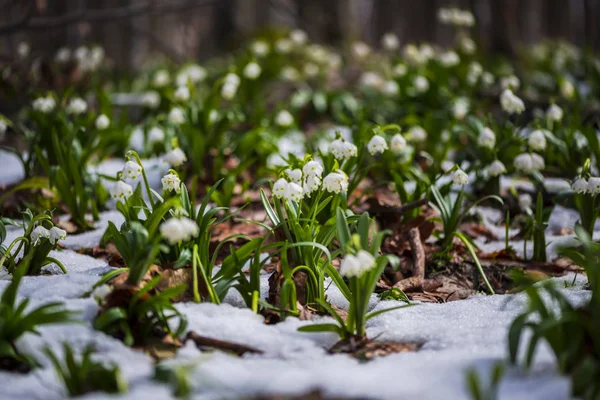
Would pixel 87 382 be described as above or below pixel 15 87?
below

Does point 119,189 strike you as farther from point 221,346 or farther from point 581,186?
point 581,186

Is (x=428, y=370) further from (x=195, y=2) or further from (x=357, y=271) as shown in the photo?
(x=195, y=2)

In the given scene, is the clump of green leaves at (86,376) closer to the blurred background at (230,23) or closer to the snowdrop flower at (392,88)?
the blurred background at (230,23)

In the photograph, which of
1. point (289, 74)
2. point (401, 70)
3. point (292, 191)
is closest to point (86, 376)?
point (292, 191)

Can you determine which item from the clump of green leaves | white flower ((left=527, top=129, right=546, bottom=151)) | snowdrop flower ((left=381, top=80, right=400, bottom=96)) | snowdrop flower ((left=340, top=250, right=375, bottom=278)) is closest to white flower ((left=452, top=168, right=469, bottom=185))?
white flower ((left=527, top=129, right=546, bottom=151))

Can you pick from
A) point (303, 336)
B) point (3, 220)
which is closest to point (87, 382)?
point (303, 336)

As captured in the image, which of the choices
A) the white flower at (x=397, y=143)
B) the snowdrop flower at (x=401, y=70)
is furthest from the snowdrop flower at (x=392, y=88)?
the white flower at (x=397, y=143)
